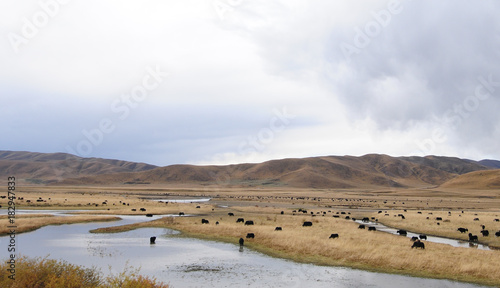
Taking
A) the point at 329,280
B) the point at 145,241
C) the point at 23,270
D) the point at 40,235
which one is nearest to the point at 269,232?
the point at 145,241

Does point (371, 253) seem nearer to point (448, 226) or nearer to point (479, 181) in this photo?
point (448, 226)

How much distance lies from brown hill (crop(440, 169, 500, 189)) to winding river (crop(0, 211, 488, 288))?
183 metres

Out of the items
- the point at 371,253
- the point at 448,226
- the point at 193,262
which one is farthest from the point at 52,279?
the point at 448,226

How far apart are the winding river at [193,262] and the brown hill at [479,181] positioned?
183089 millimetres

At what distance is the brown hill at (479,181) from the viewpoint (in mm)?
177125

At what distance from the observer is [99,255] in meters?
24.6

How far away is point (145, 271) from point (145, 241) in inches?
425

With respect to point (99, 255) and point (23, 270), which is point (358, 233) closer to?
point (99, 255)

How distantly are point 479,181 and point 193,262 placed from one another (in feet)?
656

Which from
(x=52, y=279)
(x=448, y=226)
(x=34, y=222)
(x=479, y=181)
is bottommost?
(x=448, y=226)

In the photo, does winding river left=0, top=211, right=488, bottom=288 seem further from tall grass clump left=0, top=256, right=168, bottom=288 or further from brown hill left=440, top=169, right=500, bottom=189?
brown hill left=440, top=169, right=500, bottom=189

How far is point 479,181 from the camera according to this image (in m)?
186

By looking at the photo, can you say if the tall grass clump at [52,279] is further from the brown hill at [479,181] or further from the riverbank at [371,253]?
the brown hill at [479,181]

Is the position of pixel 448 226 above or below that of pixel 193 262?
below
